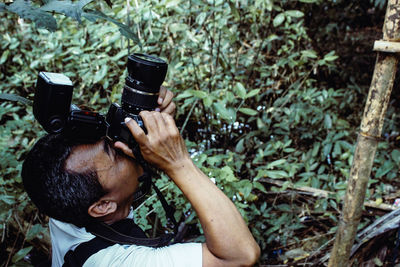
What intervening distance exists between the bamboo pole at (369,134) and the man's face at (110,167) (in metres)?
1.17

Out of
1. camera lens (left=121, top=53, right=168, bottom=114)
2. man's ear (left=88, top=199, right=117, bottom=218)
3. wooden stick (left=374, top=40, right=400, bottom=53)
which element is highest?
wooden stick (left=374, top=40, right=400, bottom=53)

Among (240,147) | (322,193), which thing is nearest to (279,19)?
(240,147)

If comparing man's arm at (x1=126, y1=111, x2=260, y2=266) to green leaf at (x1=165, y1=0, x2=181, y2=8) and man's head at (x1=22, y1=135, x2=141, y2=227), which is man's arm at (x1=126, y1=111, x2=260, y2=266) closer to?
man's head at (x1=22, y1=135, x2=141, y2=227)

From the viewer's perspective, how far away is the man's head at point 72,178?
1.18 meters

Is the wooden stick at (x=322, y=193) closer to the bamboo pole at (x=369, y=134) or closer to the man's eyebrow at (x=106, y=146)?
the bamboo pole at (x=369, y=134)

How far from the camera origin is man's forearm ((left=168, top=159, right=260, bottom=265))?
1087 mm

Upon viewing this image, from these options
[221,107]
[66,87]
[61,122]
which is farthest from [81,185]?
[221,107]

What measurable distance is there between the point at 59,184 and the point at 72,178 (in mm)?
50

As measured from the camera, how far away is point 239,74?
12.2ft

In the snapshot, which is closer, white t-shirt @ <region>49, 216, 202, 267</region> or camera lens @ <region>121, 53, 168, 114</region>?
white t-shirt @ <region>49, 216, 202, 267</region>

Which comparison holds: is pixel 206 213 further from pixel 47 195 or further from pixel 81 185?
pixel 47 195

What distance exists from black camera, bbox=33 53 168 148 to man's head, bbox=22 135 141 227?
2.2 inches

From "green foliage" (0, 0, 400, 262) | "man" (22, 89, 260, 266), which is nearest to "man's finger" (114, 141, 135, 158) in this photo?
"man" (22, 89, 260, 266)

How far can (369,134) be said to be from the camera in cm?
167
